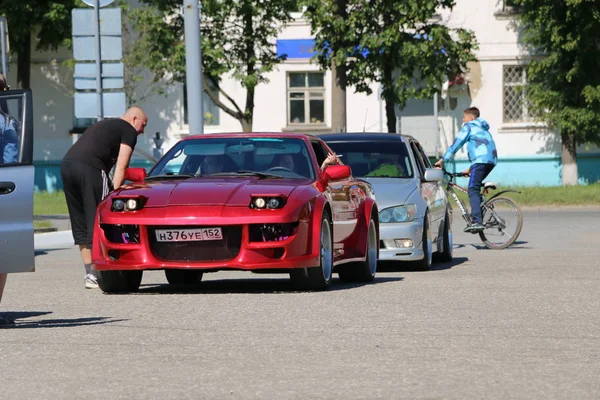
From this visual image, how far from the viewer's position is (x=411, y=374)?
7.41 metres

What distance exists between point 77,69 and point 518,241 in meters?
7.59

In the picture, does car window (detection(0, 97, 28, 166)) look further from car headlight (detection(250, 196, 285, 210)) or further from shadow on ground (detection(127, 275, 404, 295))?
shadow on ground (detection(127, 275, 404, 295))

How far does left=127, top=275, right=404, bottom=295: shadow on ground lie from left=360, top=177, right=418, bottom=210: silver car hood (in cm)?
121

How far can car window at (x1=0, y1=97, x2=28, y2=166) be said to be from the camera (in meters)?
9.46

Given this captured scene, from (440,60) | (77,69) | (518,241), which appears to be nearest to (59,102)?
(440,60)

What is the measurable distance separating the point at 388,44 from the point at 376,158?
2195 centimetres

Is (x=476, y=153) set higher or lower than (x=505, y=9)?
lower

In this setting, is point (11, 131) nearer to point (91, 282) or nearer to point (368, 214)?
point (91, 282)

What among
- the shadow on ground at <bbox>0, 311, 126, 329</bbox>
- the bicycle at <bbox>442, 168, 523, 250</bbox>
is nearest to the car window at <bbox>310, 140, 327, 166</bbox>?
the shadow on ground at <bbox>0, 311, 126, 329</bbox>

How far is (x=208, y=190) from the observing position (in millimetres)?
12016

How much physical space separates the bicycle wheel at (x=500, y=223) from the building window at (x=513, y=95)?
28917 millimetres

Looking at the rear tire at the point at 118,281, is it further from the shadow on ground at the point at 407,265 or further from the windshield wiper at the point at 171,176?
the shadow on ground at the point at 407,265

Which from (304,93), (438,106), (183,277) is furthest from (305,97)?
(183,277)

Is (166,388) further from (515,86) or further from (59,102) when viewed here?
(59,102)
